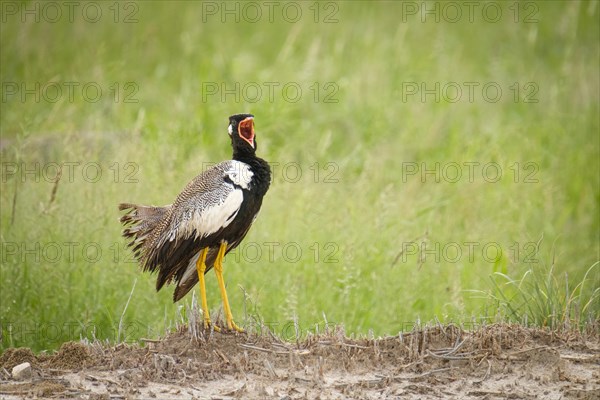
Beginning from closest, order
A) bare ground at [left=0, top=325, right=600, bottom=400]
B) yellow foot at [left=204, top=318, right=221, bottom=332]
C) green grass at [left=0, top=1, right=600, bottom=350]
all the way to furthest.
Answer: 1. bare ground at [left=0, top=325, right=600, bottom=400]
2. yellow foot at [left=204, top=318, right=221, bottom=332]
3. green grass at [left=0, top=1, right=600, bottom=350]

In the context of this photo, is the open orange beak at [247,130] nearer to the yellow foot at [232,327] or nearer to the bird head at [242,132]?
the bird head at [242,132]

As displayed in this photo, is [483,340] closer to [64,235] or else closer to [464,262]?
[464,262]

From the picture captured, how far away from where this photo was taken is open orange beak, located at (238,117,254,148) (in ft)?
19.6

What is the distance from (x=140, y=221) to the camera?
20.7ft

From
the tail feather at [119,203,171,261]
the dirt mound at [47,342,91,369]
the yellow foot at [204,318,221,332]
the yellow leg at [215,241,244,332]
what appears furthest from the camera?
the tail feather at [119,203,171,261]

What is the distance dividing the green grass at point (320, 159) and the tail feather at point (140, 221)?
616mm

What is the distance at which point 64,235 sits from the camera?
773cm

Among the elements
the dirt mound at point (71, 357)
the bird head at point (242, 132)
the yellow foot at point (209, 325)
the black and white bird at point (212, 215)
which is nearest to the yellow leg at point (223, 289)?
the black and white bird at point (212, 215)

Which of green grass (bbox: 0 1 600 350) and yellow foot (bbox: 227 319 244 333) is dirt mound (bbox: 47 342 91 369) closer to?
green grass (bbox: 0 1 600 350)

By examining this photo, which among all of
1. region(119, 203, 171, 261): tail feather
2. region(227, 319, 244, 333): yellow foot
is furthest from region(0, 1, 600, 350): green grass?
region(119, 203, 171, 261): tail feather

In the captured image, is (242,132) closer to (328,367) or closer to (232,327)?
(232,327)

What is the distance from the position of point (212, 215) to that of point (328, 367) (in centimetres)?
118

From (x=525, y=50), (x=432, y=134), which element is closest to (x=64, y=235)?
(x=432, y=134)

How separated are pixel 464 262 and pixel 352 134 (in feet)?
10.1
